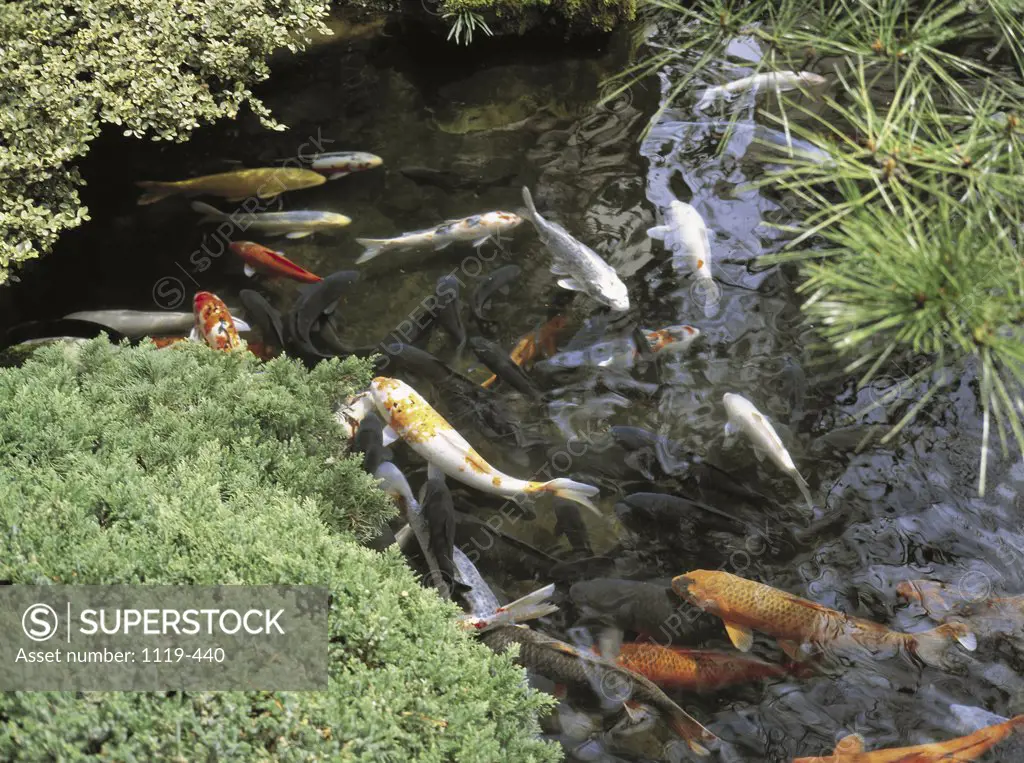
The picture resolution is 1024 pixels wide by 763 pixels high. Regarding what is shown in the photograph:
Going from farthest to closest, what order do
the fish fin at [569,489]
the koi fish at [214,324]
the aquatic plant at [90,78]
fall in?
the koi fish at [214,324]
the aquatic plant at [90,78]
the fish fin at [569,489]

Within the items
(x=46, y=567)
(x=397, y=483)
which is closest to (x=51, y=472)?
(x=46, y=567)

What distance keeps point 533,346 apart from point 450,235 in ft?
3.77

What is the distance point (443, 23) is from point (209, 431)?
5.18m

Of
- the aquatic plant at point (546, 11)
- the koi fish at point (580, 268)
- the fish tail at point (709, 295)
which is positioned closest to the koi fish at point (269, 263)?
the koi fish at point (580, 268)

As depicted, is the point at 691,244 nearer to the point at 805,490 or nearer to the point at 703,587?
the point at 805,490

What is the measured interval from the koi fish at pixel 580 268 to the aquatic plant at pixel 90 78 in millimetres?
1917

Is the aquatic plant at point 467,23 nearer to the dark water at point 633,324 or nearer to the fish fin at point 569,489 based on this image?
the dark water at point 633,324

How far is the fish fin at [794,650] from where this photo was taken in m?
3.50

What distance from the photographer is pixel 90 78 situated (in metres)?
4.62

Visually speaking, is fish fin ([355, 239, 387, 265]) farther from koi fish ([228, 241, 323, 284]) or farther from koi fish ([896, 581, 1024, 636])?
koi fish ([896, 581, 1024, 636])

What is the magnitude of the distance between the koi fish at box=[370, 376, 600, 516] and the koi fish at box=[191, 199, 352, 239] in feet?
5.51

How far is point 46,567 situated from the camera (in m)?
2.38

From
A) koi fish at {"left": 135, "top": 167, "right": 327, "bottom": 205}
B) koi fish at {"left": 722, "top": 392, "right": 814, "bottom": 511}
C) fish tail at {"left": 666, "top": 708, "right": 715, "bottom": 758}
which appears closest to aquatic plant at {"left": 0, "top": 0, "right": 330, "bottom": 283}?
koi fish at {"left": 135, "top": 167, "right": 327, "bottom": 205}

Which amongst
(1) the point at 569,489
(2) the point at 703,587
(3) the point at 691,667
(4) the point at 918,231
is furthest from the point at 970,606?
(4) the point at 918,231
